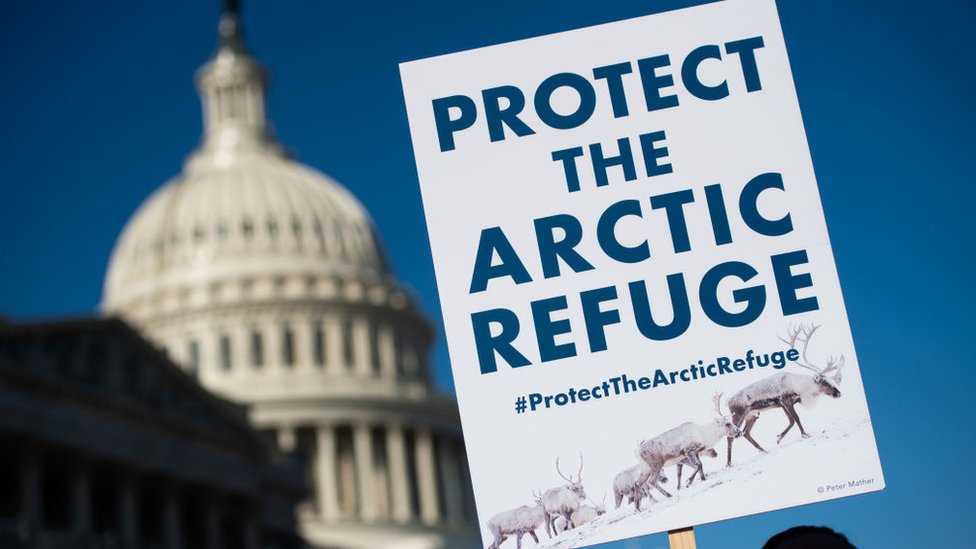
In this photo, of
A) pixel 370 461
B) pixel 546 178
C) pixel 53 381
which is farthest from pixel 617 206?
pixel 370 461

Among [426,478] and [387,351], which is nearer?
[426,478]

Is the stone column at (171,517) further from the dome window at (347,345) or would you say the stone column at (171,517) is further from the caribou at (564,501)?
the caribou at (564,501)

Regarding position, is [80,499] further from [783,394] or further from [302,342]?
[302,342]

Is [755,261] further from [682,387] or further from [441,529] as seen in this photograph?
[441,529]

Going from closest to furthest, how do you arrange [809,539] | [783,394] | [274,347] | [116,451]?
[809,539]
[783,394]
[116,451]
[274,347]

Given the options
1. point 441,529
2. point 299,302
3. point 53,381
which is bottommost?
point 441,529

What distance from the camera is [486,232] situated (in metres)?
9.41

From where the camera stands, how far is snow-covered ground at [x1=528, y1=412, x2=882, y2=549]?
8922 millimetres

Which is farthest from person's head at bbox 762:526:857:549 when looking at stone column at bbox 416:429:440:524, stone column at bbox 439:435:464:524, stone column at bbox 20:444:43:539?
stone column at bbox 439:435:464:524

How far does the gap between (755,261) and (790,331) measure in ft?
1.42

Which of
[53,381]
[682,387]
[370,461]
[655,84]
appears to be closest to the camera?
[682,387]

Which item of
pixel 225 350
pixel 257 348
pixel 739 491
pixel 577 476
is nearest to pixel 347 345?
pixel 257 348

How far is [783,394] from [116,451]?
55.7 meters

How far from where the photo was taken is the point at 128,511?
63125 mm
